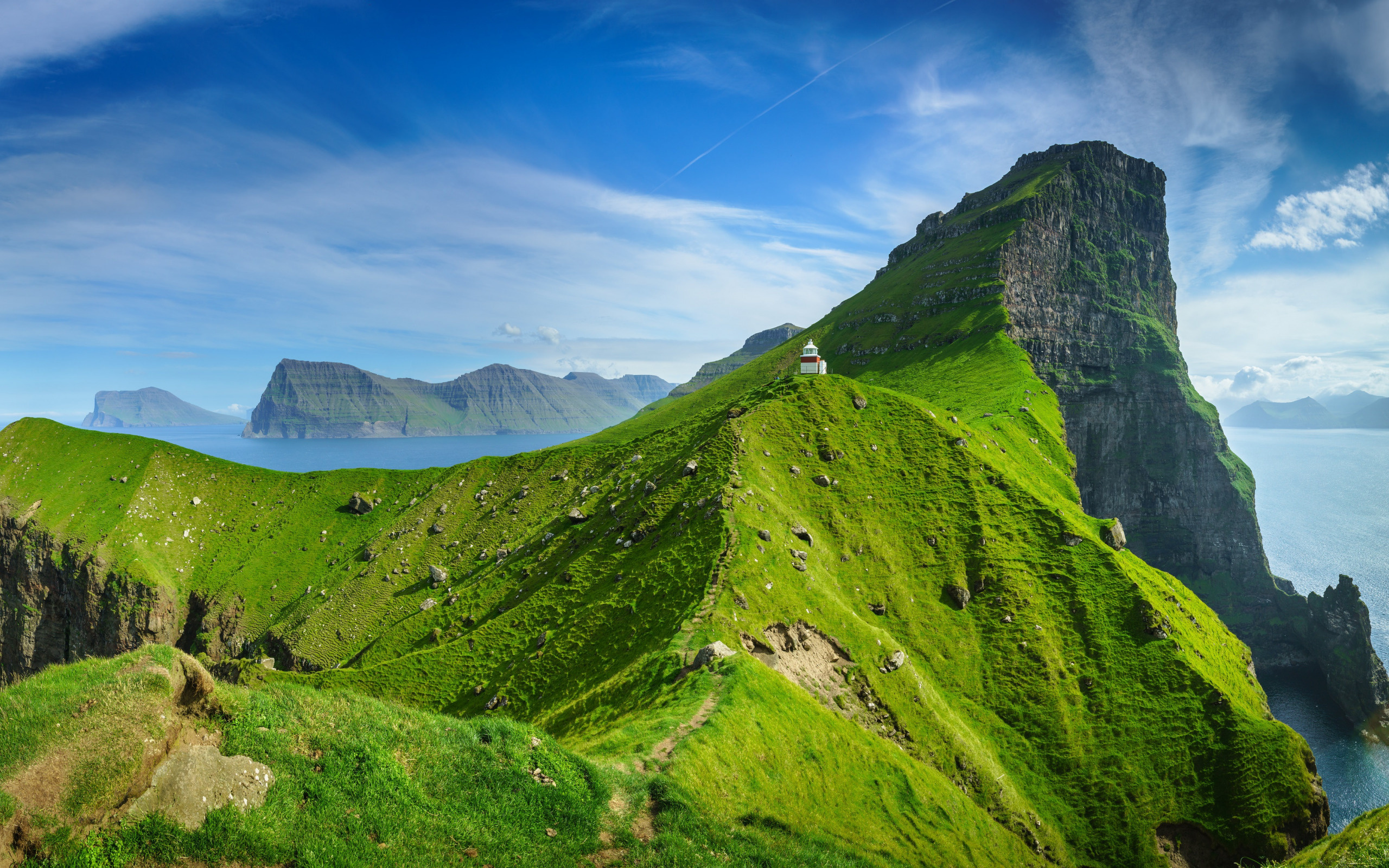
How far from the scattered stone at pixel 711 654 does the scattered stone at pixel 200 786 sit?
2577 cm

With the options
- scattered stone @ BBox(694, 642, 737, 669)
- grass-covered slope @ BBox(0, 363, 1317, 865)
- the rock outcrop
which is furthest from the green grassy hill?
the rock outcrop

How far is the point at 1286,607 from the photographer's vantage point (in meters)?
157

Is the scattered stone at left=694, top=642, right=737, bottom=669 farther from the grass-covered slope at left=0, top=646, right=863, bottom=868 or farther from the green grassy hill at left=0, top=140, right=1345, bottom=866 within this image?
the grass-covered slope at left=0, top=646, right=863, bottom=868

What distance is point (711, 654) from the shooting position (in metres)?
38.0

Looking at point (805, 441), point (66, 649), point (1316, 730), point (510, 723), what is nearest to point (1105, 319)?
point (1316, 730)

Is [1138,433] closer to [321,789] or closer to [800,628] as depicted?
[800,628]

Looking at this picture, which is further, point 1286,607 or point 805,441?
point 1286,607

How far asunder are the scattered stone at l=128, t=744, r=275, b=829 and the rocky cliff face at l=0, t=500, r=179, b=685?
114 meters

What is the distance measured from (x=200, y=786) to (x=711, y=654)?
91.4ft

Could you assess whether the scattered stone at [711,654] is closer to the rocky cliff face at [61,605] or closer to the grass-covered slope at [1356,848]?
the grass-covered slope at [1356,848]

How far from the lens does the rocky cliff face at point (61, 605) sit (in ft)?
325

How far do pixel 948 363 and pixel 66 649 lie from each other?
644ft

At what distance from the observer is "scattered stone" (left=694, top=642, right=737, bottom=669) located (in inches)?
1480

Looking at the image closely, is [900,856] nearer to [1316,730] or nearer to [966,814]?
[966,814]
